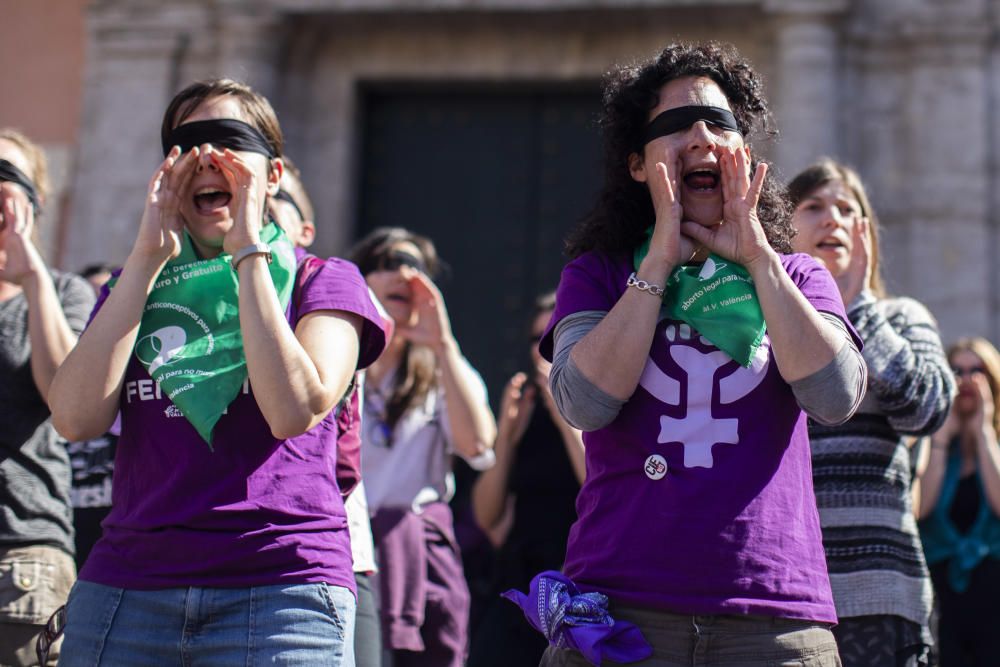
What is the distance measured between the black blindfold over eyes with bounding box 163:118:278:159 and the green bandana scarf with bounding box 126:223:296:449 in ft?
0.62

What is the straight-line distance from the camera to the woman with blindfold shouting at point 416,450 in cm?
429

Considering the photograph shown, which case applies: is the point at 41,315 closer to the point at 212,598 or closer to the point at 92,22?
the point at 212,598

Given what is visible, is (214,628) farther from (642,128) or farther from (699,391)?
(642,128)

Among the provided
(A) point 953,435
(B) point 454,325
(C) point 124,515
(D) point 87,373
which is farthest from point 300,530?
(B) point 454,325

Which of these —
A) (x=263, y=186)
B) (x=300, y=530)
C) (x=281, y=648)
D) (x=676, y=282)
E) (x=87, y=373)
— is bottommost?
(x=281, y=648)

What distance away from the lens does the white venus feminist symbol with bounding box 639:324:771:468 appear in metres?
2.38

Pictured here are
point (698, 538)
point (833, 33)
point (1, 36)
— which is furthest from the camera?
point (1, 36)

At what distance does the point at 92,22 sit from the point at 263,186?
548 centimetres

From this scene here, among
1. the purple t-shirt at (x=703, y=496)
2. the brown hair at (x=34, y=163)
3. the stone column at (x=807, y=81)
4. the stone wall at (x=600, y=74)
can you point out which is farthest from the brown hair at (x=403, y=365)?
the stone column at (x=807, y=81)

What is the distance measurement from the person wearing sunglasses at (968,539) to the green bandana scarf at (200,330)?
10.6 feet

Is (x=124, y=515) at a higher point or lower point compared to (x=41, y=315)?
lower

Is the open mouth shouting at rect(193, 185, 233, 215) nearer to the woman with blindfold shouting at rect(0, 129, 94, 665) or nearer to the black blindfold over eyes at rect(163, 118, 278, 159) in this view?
the black blindfold over eyes at rect(163, 118, 278, 159)

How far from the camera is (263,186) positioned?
9.30ft

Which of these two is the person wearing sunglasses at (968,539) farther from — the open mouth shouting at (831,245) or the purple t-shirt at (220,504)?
the purple t-shirt at (220,504)
